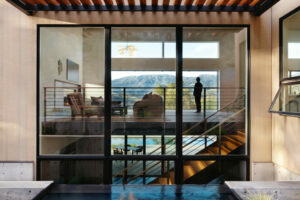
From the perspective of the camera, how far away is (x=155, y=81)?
189 inches

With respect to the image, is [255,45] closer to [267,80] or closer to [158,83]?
[267,80]

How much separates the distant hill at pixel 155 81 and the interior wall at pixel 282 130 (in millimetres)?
1324

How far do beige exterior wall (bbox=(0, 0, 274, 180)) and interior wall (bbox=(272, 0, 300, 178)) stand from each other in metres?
0.10

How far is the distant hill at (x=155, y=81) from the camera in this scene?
4371 millimetres

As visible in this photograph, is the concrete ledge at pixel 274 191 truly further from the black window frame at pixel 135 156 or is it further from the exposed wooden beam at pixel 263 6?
the exposed wooden beam at pixel 263 6

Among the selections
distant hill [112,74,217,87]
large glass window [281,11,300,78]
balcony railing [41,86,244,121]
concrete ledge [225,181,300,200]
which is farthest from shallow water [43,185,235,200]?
large glass window [281,11,300,78]

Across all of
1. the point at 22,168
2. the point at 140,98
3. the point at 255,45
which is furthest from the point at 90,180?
the point at 255,45

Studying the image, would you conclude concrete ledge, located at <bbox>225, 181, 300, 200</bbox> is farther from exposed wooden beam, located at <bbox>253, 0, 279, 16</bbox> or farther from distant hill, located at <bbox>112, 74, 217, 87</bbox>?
exposed wooden beam, located at <bbox>253, 0, 279, 16</bbox>

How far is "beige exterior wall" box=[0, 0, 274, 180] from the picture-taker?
13.4ft

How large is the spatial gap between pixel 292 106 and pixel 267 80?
2.78ft

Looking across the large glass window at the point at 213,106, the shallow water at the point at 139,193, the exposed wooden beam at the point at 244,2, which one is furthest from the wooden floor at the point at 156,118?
the exposed wooden beam at the point at 244,2

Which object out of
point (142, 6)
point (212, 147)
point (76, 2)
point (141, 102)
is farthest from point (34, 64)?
point (212, 147)

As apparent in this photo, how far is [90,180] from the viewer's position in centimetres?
422

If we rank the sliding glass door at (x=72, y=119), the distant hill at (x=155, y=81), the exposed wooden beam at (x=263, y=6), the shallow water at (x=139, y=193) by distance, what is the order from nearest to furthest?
the shallow water at (x=139, y=193) → the exposed wooden beam at (x=263, y=6) → the sliding glass door at (x=72, y=119) → the distant hill at (x=155, y=81)
